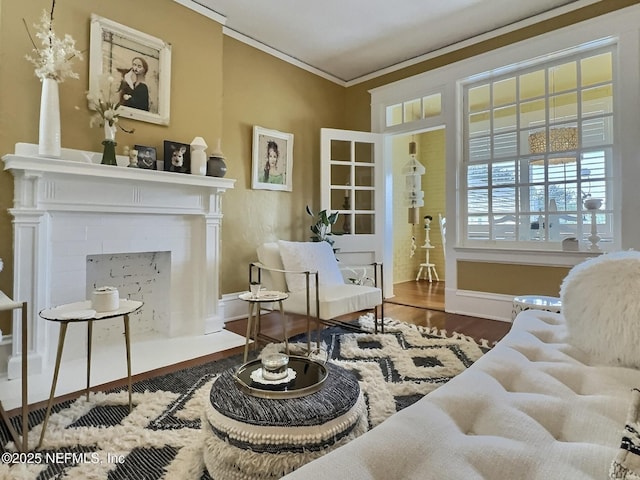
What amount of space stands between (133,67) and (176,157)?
766mm

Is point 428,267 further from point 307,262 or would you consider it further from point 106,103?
point 106,103

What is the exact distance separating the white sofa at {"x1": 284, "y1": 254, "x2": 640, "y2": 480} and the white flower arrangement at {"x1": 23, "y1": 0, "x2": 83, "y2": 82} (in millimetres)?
2756

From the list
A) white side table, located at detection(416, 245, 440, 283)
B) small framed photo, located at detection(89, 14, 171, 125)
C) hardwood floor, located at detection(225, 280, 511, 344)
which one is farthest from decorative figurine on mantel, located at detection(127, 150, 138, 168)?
white side table, located at detection(416, 245, 440, 283)

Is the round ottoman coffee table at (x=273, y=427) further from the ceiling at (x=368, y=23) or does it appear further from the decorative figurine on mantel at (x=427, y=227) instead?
the decorative figurine on mantel at (x=427, y=227)

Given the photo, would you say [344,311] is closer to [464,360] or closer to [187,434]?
[464,360]

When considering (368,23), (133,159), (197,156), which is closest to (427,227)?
(368,23)

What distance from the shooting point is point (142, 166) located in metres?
2.72

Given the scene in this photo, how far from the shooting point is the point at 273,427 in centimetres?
111

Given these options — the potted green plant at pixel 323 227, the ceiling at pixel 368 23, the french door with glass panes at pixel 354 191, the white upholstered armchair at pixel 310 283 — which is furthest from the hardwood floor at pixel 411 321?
the ceiling at pixel 368 23

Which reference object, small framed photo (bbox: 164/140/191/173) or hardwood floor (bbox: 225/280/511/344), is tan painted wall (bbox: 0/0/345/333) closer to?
small framed photo (bbox: 164/140/191/173)

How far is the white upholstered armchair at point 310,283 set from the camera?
2.70 meters

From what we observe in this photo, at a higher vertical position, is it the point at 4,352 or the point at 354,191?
the point at 354,191

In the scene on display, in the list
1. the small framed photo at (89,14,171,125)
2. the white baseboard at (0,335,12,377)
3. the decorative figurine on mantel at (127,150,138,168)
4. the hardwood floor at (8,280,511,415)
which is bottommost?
the hardwood floor at (8,280,511,415)

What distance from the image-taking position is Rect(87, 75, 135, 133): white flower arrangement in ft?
8.26
